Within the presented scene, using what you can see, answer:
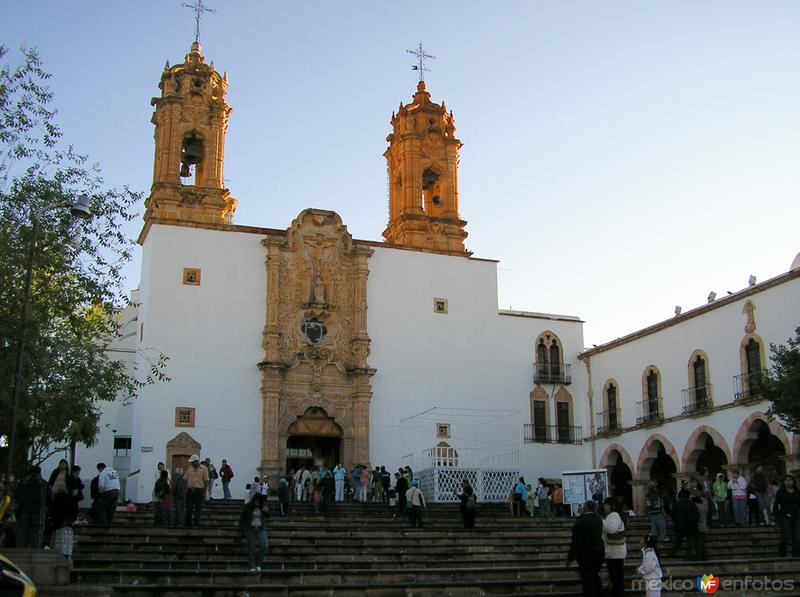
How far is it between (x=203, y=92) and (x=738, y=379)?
2002 cm

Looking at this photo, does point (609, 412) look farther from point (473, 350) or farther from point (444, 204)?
point (444, 204)

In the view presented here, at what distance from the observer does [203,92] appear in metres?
34.4

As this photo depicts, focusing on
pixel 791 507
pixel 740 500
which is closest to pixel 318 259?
pixel 740 500

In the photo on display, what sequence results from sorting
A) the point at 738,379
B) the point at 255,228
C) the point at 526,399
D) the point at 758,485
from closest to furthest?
the point at 758,485 < the point at 738,379 < the point at 255,228 < the point at 526,399

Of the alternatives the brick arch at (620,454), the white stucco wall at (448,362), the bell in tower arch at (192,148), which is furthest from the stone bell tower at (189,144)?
the brick arch at (620,454)

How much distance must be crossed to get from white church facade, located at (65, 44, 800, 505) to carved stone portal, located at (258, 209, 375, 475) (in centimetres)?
5

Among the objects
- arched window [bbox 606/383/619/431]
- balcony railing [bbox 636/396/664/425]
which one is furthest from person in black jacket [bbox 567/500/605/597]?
arched window [bbox 606/383/619/431]

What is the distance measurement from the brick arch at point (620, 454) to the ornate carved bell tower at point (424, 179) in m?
8.50

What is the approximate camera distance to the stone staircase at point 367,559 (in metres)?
14.2

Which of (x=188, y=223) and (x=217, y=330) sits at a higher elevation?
(x=188, y=223)

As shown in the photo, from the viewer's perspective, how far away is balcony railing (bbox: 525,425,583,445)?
113 ft

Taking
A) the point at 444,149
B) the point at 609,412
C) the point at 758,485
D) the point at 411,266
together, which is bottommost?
the point at 758,485

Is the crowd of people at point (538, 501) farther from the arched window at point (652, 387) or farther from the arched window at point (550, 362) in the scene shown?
the arched window at point (550, 362)

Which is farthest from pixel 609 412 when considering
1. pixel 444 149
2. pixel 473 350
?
pixel 444 149
